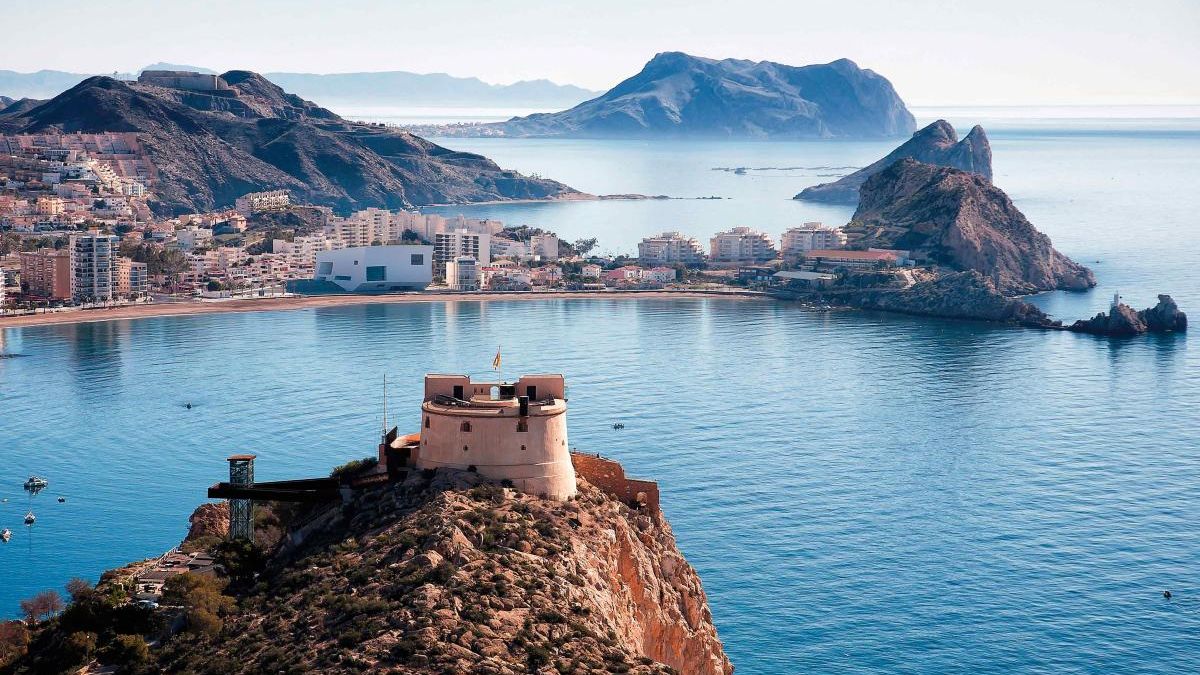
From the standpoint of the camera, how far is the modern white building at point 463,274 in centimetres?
10975

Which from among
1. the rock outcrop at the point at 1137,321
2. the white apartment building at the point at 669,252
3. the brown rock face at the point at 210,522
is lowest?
the brown rock face at the point at 210,522

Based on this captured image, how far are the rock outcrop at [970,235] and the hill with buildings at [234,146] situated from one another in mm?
67991

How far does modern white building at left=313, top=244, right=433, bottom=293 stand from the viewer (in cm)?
10925

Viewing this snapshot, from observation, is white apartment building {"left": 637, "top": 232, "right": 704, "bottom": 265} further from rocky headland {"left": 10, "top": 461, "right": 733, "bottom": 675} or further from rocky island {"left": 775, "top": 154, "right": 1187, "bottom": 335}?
rocky headland {"left": 10, "top": 461, "right": 733, "bottom": 675}

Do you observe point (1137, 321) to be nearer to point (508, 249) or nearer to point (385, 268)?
point (385, 268)

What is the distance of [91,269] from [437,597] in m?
86.0

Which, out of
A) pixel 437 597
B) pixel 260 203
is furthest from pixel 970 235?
pixel 437 597

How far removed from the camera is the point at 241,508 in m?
24.9

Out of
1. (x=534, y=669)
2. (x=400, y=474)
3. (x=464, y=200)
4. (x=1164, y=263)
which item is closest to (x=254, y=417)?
(x=400, y=474)

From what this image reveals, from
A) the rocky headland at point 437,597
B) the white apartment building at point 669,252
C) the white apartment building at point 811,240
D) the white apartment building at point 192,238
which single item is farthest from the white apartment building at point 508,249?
the rocky headland at point 437,597

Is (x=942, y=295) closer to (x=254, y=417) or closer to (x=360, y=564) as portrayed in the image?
(x=254, y=417)

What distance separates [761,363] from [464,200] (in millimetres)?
122831

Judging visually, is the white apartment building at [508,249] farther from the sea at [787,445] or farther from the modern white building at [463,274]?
the sea at [787,445]

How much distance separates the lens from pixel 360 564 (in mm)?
20609
